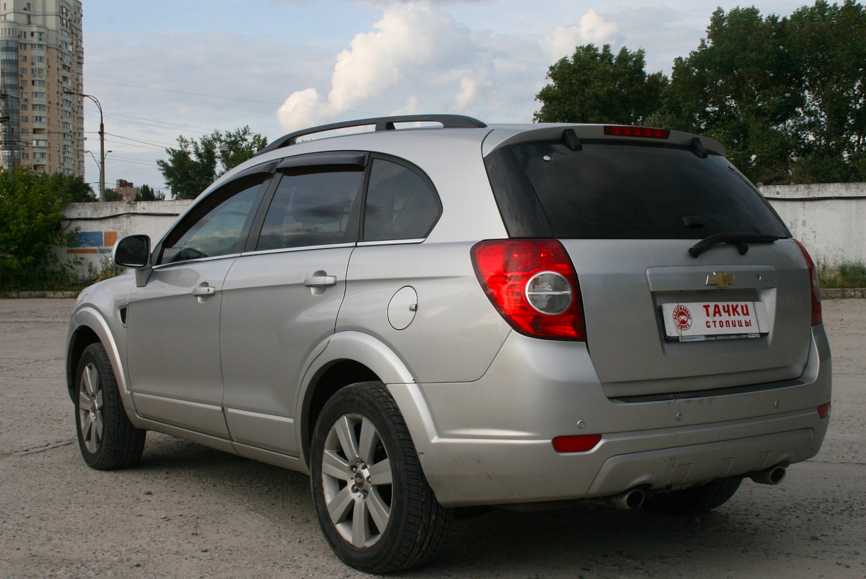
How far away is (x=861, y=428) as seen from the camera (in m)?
6.25

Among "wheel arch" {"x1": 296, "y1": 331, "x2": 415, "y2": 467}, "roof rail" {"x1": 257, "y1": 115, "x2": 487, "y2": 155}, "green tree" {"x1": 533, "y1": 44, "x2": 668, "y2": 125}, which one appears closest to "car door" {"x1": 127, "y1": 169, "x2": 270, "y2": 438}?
"roof rail" {"x1": 257, "y1": 115, "x2": 487, "y2": 155}

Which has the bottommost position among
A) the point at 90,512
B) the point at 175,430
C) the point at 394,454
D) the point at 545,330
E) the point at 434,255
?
the point at 90,512

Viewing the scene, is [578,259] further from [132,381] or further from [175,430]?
[132,381]

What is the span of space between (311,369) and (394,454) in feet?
2.05

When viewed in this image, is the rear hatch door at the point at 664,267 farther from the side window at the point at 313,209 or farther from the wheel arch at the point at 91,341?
the wheel arch at the point at 91,341

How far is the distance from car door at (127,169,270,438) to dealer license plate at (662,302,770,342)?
7.13ft

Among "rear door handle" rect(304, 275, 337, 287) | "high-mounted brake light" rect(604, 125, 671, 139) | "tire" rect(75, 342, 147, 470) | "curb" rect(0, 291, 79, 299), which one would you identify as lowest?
"curb" rect(0, 291, 79, 299)

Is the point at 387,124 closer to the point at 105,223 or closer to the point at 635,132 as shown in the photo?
the point at 635,132

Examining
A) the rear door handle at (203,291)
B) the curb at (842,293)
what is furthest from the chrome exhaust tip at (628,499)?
the curb at (842,293)

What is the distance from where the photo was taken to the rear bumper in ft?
9.91

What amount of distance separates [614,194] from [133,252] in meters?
2.94

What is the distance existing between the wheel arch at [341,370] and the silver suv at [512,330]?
0.03 ft

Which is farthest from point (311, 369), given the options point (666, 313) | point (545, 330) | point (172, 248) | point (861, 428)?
point (861, 428)

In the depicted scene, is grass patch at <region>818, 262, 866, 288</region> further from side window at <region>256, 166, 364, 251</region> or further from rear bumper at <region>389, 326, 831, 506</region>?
rear bumper at <region>389, 326, 831, 506</region>
